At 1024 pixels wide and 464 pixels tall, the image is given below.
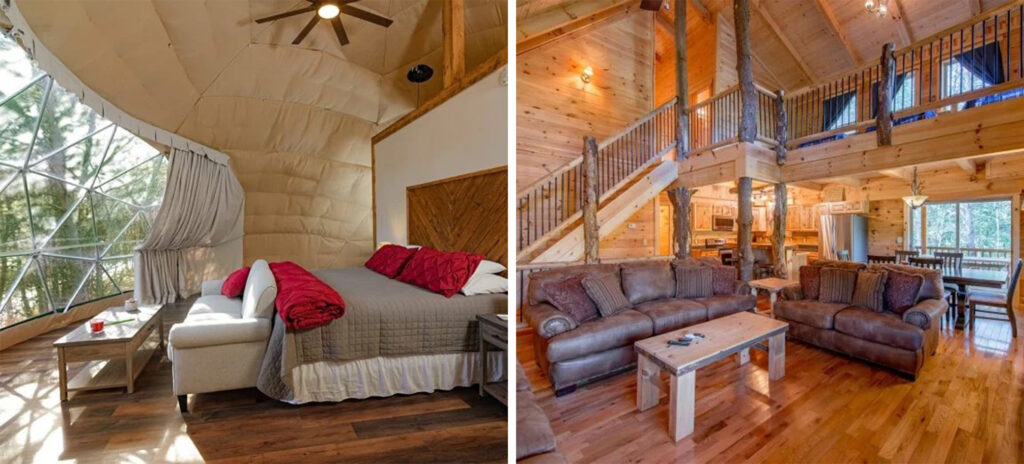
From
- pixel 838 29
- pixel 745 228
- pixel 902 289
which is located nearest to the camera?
pixel 902 289

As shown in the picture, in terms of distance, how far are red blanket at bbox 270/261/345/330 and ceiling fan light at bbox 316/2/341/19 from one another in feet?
2.11

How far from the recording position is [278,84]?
944 millimetres

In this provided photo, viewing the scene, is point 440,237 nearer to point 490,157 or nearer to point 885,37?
point 490,157

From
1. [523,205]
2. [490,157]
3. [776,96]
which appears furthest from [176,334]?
[776,96]

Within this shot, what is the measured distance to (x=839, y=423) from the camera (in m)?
1.89

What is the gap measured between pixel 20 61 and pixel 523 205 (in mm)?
3060

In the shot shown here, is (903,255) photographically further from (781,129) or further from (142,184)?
(142,184)

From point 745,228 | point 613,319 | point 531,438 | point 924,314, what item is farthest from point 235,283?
point 745,228

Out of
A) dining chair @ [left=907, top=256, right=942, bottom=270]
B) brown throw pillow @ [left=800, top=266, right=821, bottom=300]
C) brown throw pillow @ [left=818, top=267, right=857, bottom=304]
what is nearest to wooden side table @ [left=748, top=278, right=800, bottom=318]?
Answer: brown throw pillow @ [left=800, top=266, right=821, bottom=300]

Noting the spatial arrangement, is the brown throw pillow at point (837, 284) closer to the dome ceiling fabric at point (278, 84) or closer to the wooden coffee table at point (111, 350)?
the dome ceiling fabric at point (278, 84)

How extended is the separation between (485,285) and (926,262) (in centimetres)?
373

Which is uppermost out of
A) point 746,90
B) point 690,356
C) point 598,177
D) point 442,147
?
point 746,90

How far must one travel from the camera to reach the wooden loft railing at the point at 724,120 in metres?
3.98

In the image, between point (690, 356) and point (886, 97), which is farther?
point (886, 97)
